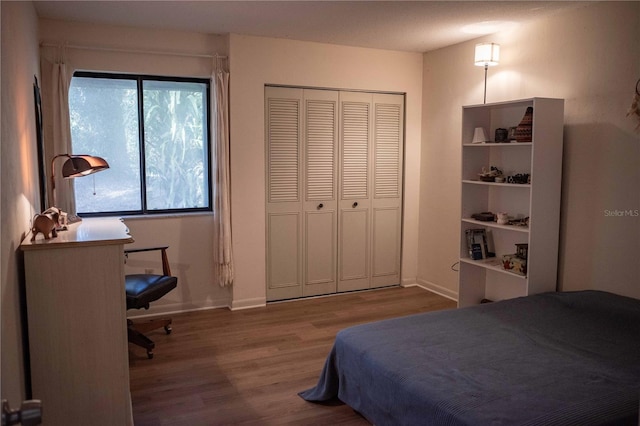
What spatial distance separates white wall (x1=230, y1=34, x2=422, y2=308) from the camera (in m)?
4.59

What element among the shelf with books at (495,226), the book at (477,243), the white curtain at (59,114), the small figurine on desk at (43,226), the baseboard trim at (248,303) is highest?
the white curtain at (59,114)

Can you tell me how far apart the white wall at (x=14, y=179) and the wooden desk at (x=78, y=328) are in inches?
3.6

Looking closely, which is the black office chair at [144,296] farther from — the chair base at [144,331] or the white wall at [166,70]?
the white wall at [166,70]

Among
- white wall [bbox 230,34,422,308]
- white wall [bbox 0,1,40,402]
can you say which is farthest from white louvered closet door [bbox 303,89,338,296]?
white wall [bbox 0,1,40,402]

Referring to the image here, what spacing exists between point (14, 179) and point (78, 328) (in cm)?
75

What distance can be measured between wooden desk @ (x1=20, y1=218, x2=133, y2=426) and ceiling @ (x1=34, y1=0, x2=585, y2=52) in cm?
202

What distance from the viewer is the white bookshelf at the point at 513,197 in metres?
3.70

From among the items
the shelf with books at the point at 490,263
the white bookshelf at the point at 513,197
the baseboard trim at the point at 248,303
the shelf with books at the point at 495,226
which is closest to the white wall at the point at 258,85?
the baseboard trim at the point at 248,303

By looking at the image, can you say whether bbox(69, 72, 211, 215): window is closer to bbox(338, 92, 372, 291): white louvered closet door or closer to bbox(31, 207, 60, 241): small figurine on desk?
bbox(338, 92, 372, 291): white louvered closet door

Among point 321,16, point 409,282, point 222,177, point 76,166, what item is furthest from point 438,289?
point 76,166

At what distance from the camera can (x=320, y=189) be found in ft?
16.7

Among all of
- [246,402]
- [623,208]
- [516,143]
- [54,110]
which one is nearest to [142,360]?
[246,402]

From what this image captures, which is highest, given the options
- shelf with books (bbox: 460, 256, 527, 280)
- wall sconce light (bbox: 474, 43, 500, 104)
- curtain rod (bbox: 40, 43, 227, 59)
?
curtain rod (bbox: 40, 43, 227, 59)

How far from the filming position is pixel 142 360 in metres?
3.64
